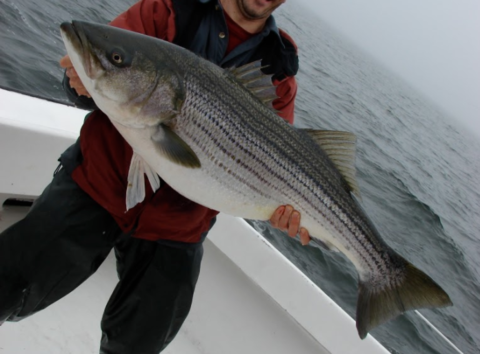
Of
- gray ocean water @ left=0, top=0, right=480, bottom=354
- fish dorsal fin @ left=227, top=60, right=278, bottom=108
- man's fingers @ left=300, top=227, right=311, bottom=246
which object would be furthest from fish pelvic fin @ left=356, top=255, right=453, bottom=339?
gray ocean water @ left=0, top=0, right=480, bottom=354

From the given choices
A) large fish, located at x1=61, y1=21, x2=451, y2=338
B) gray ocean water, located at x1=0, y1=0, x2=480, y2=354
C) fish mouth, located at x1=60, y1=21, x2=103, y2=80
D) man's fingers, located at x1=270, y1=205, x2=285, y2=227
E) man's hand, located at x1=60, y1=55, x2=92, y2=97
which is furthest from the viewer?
gray ocean water, located at x1=0, y1=0, x2=480, y2=354

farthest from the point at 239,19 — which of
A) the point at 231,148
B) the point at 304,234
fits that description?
the point at 304,234

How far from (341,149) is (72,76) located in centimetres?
178

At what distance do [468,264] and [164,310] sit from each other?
13.0 meters

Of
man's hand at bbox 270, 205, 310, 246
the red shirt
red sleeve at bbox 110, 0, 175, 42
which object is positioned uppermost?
red sleeve at bbox 110, 0, 175, 42

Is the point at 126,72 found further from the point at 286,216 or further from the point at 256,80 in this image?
the point at 286,216

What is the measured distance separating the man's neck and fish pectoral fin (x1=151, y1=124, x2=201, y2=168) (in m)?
1.10

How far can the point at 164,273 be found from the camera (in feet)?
8.96

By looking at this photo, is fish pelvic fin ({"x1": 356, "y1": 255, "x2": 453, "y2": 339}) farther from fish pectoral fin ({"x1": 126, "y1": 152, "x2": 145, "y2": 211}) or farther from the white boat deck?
fish pectoral fin ({"x1": 126, "y1": 152, "x2": 145, "y2": 211})

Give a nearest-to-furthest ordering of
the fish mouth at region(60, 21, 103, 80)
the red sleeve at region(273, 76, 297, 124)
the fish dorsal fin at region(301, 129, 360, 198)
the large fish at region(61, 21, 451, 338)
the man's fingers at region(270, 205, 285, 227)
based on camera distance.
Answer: the fish mouth at region(60, 21, 103, 80) → the large fish at region(61, 21, 451, 338) → the man's fingers at region(270, 205, 285, 227) → the fish dorsal fin at region(301, 129, 360, 198) → the red sleeve at region(273, 76, 297, 124)

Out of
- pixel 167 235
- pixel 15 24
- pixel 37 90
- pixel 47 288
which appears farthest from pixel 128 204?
pixel 15 24

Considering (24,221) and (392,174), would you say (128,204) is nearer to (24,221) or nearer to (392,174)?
(24,221)

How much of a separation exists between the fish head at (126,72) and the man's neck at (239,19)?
2.52 ft

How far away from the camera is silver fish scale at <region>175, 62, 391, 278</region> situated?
231 cm
